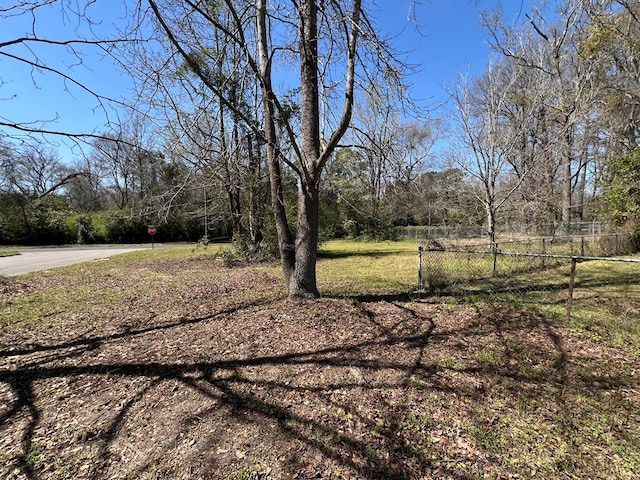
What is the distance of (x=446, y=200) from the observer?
1428cm

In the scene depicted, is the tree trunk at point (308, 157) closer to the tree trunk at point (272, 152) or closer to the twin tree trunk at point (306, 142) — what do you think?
the twin tree trunk at point (306, 142)

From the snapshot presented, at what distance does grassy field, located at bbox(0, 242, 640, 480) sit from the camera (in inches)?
79.3

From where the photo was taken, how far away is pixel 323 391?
2707mm

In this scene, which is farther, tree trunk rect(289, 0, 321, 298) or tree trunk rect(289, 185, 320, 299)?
tree trunk rect(289, 185, 320, 299)

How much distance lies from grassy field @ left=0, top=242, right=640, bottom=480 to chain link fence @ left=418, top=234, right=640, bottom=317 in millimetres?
1453

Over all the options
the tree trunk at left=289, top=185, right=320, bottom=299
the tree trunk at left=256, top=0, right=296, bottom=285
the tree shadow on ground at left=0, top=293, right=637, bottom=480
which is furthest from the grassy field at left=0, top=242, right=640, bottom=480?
the tree trunk at left=256, top=0, right=296, bottom=285

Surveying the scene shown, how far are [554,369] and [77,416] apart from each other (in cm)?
435

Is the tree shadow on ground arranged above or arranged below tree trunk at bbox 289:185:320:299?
below

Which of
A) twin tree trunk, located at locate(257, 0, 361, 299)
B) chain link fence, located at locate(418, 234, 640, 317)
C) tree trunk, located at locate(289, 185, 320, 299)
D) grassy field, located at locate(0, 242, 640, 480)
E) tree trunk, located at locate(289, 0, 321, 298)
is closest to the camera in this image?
grassy field, located at locate(0, 242, 640, 480)

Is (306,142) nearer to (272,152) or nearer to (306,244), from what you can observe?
(272,152)

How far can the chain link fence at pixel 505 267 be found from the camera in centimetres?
664

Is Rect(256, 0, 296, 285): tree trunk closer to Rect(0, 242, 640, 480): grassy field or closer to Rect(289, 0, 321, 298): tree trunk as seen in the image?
Rect(289, 0, 321, 298): tree trunk

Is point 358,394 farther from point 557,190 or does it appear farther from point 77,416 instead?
point 557,190

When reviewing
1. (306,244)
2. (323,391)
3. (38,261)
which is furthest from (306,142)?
(38,261)
